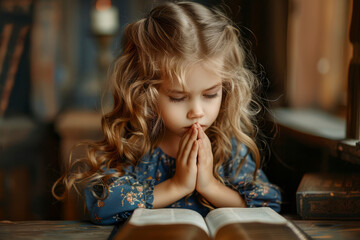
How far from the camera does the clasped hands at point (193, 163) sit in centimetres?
87

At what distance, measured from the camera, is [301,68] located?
1662 mm

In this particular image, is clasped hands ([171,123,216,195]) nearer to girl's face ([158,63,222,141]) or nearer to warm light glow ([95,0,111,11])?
girl's face ([158,63,222,141])

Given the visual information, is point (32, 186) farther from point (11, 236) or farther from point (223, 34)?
point (223, 34)

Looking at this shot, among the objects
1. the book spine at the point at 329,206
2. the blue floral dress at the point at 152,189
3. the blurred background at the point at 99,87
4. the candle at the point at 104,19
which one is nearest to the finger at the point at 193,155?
the blue floral dress at the point at 152,189

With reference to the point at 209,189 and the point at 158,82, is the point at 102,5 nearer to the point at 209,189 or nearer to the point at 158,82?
the point at 158,82

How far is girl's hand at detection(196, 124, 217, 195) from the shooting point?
881 mm

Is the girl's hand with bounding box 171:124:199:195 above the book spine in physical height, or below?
above

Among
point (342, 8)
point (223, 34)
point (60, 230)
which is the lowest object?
point (60, 230)

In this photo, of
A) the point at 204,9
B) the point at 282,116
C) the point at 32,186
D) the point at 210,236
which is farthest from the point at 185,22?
the point at 32,186

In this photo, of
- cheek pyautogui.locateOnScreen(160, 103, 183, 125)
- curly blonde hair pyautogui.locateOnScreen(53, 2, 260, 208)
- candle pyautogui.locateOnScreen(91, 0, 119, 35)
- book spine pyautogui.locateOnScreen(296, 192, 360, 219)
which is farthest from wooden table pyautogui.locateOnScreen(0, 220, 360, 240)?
candle pyautogui.locateOnScreen(91, 0, 119, 35)

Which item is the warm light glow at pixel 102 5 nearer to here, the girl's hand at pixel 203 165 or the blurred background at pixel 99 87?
the blurred background at pixel 99 87

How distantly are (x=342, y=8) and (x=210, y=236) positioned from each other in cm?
128

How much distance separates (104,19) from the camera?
198 centimetres

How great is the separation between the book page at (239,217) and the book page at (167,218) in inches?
0.8
